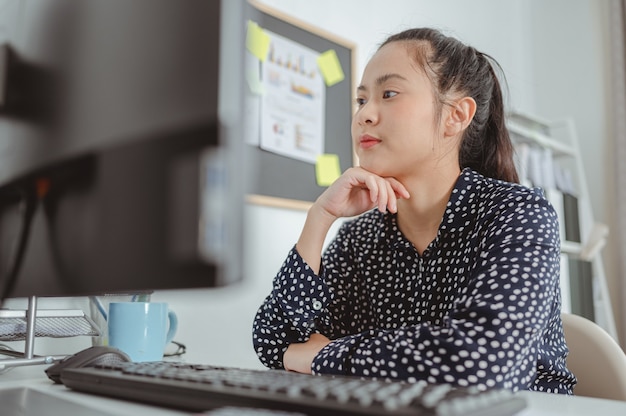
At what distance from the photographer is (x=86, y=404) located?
0.50m

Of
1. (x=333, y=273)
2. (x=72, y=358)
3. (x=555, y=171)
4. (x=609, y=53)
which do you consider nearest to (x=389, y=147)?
(x=333, y=273)

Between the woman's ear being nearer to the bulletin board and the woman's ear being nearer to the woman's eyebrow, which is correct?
the woman's eyebrow

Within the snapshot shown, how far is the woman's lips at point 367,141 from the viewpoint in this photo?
3.63ft

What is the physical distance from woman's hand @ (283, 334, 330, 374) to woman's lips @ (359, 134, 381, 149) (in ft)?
1.25

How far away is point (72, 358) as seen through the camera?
649 mm

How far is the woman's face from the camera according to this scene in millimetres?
1089

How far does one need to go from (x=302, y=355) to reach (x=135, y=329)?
0.28 meters

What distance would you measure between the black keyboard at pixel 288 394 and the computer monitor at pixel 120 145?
0.38ft

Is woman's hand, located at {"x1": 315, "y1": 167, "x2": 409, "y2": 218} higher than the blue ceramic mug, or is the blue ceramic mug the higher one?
woman's hand, located at {"x1": 315, "y1": 167, "x2": 409, "y2": 218}

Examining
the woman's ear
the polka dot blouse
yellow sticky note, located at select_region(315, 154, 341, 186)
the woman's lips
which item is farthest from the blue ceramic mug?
yellow sticky note, located at select_region(315, 154, 341, 186)

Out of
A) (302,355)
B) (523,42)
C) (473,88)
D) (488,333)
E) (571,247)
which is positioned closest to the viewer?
(488,333)

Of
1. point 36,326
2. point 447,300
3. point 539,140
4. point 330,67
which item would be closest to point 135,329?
point 36,326

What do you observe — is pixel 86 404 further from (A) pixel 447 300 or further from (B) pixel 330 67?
(B) pixel 330 67

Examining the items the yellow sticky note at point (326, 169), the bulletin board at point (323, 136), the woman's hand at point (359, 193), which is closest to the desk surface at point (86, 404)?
the woman's hand at point (359, 193)
